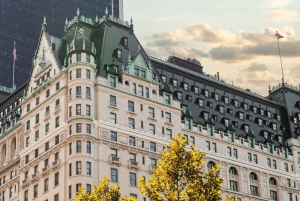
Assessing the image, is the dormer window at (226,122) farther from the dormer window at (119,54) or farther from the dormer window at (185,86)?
the dormer window at (119,54)

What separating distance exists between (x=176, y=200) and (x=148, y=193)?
11.6 feet

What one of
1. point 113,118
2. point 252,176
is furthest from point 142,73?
point 252,176

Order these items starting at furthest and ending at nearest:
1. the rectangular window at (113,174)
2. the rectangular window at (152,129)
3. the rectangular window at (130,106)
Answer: the rectangular window at (152,129)
the rectangular window at (130,106)
the rectangular window at (113,174)

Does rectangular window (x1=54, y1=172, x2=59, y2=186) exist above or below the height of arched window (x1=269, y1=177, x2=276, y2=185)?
below

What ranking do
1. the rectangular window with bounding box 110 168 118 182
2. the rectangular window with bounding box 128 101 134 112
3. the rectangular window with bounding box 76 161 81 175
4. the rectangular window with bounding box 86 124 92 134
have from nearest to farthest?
the rectangular window with bounding box 76 161 81 175 → the rectangular window with bounding box 110 168 118 182 → the rectangular window with bounding box 86 124 92 134 → the rectangular window with bounding box 128 101 134 112

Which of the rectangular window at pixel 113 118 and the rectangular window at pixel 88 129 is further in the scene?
the rectangular window at pixel 113 118

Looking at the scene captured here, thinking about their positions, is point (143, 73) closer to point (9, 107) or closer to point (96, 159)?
point (96, 159)

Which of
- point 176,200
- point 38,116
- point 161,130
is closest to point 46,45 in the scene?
point 38,116

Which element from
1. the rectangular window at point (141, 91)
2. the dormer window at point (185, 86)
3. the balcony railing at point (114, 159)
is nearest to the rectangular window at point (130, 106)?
the rectangular window at point (141, 91)

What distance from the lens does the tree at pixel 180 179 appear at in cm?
9631

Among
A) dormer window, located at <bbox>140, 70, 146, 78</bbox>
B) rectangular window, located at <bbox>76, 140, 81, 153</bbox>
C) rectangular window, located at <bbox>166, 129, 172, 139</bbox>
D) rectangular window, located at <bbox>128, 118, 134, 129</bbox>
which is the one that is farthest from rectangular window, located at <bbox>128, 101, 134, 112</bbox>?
rectangular window, located at <bbox>76, 140, 81, 153</bbox>

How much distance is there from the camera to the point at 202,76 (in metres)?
181

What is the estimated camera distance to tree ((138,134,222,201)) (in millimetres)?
96312

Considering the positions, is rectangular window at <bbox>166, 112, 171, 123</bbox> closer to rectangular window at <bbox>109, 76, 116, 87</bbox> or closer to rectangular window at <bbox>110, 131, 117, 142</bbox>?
rectangular window at <bbox>109, 76, 116, 87</bbox>
